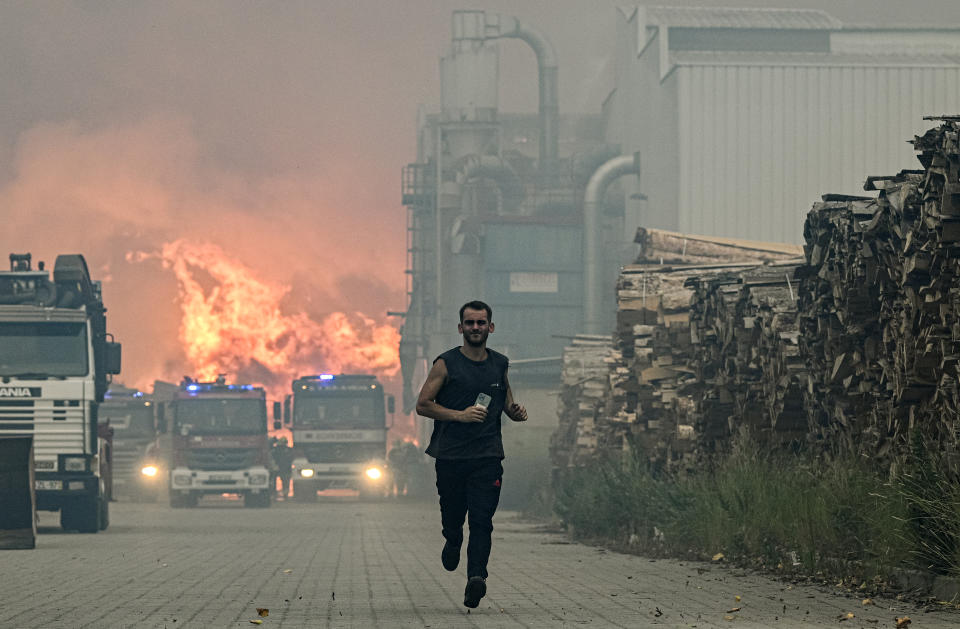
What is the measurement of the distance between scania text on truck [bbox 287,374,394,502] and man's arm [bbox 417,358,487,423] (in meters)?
37.0

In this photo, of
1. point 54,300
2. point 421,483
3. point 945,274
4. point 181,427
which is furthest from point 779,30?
point 945,274

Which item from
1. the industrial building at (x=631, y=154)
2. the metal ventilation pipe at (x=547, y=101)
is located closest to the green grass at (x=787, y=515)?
the industrial building at (x=631, y=154)

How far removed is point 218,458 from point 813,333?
98.7 ft

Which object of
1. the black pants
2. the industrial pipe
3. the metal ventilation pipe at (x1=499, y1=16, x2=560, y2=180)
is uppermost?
the metal ventilation pipe at (x1=499, y1=16, x2=560, y2=180)

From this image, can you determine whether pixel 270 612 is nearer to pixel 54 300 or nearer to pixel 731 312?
pixel 731 312

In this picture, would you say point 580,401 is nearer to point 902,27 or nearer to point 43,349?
point 43,349

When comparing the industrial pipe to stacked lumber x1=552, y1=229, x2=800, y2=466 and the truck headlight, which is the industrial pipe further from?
the truck headlight

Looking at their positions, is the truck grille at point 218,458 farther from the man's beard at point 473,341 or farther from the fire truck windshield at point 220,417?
the man's beard at point 473,341

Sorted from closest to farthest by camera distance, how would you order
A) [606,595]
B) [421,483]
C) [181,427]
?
[606,595] → [181,427] → [421,483]

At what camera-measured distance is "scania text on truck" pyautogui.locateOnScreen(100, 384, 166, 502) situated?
49500 mm

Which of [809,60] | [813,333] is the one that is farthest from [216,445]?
[813,333]

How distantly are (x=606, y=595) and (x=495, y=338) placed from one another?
5600 cm

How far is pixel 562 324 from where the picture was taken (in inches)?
2739

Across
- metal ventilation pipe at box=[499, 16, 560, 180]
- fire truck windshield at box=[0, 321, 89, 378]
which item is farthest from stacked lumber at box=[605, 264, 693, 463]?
metal ventilation pipe at box=[499, 16, 560, 180]
